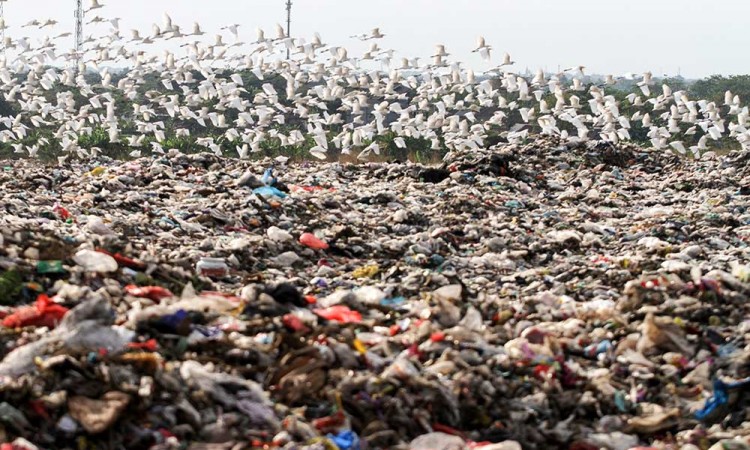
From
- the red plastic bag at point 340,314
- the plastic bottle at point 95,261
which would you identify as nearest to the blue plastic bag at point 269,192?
the plastic bottle at point 95,261

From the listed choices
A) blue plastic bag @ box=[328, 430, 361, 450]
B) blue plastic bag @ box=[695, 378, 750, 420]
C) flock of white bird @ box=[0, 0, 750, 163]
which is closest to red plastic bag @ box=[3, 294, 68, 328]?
blue plastic bag @ box=[328, 430, 361, 450]

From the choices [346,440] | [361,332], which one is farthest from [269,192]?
[346,440]

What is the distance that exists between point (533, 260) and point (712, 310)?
214 cm

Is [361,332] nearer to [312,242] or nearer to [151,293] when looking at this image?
[151,293]

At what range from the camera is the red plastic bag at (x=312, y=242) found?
6.20 meters

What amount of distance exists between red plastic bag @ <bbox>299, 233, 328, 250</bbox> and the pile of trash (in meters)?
0.02

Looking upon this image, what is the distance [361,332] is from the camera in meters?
3.60

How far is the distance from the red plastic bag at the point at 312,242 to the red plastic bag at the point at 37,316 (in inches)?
113

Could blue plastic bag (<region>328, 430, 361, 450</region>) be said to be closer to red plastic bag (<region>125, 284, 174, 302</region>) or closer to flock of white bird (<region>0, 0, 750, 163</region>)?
red plastic bag (<region>125, 284, 174, 302</region>)

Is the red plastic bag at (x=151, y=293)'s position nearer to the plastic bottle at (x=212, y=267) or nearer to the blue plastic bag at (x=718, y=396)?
the plastic bottle at (x=212, y=267)

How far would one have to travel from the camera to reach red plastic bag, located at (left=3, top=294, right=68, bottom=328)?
3.29m

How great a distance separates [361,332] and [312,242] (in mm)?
2663

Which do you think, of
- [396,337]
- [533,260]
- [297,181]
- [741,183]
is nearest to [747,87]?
[741,183]

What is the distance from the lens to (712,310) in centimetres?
414
